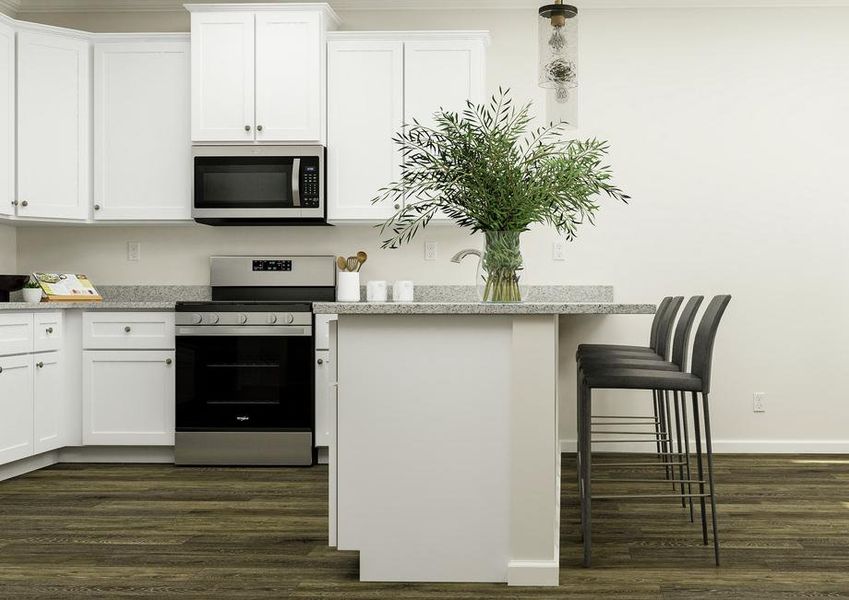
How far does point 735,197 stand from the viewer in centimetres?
493

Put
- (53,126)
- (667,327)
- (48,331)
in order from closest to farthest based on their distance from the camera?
(667,327) → (48,331) → (53,126)

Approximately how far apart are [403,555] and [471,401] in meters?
0.52

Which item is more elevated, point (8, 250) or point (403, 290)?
point (8, 250)

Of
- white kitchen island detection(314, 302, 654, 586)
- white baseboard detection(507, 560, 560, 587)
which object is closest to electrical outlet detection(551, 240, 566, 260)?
white kitchen island detection(314, 302, 654, 586)

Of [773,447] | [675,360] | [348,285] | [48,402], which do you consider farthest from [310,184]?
[773,447]

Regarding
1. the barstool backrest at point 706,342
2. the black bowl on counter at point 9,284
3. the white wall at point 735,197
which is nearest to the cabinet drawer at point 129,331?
the black bowl on counter at point 9,284

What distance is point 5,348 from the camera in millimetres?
4105

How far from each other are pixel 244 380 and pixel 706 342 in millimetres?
2563

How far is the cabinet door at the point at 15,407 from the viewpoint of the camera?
4.10m

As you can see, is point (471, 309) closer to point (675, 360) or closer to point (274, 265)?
A: point (675, 360)

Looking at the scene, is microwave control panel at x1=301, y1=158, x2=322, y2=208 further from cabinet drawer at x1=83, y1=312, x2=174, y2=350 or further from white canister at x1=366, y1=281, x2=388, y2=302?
cabinet drawer at x1=83, y1=312, x2=174, y2=350

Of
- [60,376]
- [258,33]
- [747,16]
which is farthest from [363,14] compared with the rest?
[60,376]

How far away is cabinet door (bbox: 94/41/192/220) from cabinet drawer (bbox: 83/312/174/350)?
596mm

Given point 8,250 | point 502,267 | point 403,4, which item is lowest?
point 502,267
